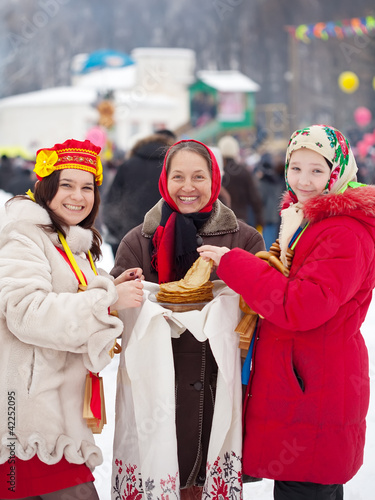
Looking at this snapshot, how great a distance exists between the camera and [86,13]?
46.4 m

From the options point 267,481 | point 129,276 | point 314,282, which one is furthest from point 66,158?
point 267,481

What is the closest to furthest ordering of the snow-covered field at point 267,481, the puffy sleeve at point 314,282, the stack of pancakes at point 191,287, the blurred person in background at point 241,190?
the puffy sleeve at point 314,282 → the stack of pancakes at point 191,287 → the snow-covered field at point 267,481 → the blurred person in background at point 241,190

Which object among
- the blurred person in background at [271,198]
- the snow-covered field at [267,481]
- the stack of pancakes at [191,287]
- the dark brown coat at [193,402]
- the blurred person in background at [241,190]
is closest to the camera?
the stack of pancakes at [191,287]

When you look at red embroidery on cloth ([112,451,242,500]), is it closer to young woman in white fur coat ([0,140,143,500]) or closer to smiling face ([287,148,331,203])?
young woman in white fur coat ([0,140,143,500])

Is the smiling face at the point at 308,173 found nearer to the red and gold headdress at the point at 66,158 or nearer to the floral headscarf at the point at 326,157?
the floral headscarf at the point at 326,157

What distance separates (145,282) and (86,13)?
48564mm

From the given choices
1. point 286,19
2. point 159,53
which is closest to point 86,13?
point 159,53

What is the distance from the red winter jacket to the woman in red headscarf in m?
0.28

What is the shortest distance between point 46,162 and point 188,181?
1.85ft

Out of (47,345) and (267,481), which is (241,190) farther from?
(47,345)

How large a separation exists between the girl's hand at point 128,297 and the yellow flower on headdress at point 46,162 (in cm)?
47

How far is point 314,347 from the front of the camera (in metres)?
1.92

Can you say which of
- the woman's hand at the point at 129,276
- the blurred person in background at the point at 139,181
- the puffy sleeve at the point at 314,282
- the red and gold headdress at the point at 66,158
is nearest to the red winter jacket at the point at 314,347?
the puffy sleeve at the point at 314,282

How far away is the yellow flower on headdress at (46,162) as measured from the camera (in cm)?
201
